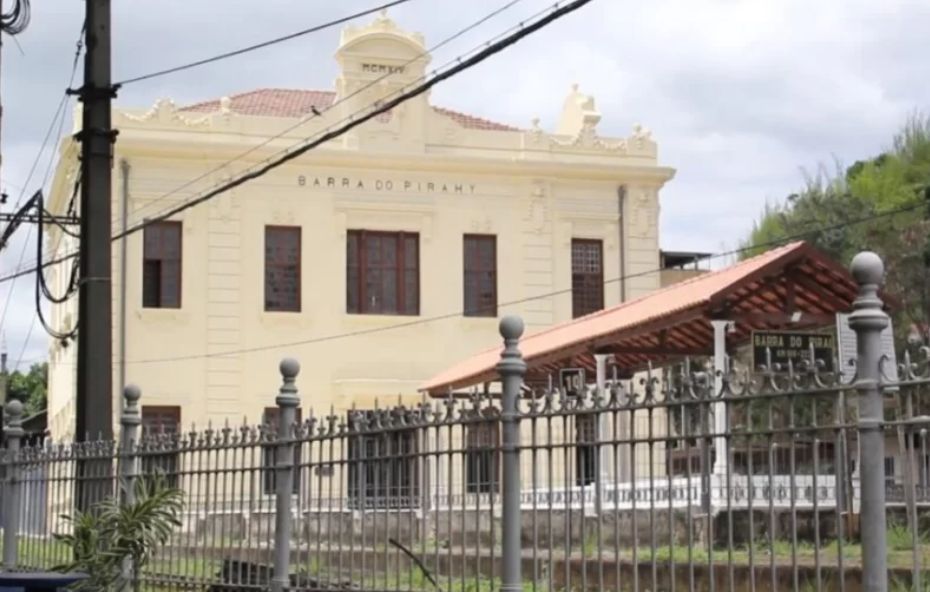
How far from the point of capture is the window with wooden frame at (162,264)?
1177 inches

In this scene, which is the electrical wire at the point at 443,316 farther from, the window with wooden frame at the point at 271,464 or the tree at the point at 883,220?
the window with wooden frame at the point at 271,464

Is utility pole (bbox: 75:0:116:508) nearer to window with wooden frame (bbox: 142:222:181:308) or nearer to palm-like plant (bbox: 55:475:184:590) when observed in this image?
palm-like plant (bbox: 55:475:184:590)

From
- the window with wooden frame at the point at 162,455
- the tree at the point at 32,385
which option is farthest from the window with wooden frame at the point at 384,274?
the tree at the point at 32,385

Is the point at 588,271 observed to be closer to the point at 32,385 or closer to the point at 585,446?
the point at 585,446

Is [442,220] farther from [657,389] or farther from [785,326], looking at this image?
[657,389]

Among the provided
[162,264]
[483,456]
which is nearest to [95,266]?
[483,456]

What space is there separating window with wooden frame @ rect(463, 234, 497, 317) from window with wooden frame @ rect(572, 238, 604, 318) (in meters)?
1.65

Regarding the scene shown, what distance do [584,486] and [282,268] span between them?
24195 millimetres

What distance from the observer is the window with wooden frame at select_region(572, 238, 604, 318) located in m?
32.0

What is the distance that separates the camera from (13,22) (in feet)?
44.9

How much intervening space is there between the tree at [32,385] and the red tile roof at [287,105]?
112ft

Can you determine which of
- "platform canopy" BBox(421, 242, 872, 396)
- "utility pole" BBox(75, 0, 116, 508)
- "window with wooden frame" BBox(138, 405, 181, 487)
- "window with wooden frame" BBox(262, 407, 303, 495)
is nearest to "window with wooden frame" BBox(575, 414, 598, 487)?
"window with wooden frame" BBox(262, 407, 303, 495)

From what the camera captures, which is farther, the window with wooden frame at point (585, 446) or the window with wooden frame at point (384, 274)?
the window with wooden frame at point (384, 274)

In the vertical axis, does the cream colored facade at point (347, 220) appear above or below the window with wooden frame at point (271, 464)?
above
